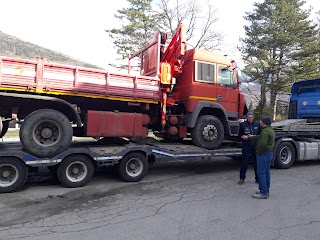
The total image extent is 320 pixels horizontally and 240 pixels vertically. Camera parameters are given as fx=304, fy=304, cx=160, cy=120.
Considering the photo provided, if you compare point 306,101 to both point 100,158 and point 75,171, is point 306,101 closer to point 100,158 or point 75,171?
point 100,158

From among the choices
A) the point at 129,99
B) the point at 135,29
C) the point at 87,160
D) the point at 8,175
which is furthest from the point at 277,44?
the point at 8,175

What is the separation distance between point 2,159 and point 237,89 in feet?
21.1

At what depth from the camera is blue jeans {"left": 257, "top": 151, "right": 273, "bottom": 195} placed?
19.5 ft

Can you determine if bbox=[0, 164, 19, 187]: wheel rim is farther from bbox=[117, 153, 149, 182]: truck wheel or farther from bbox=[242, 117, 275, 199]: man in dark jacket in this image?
bbox=[242, 117, 275, 199]: man in dark jacket

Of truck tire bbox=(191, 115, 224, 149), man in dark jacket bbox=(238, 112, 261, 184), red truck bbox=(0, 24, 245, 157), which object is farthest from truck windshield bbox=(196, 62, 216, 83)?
man in dark jacket bbox=(238, 112, 261, 184)

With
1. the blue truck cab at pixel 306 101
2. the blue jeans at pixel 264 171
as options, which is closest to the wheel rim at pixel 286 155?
the blue truck cab at pixel 306 101

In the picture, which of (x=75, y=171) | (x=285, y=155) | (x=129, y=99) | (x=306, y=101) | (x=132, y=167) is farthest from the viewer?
(x=306, y=101)

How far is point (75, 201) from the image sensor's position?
553 cm

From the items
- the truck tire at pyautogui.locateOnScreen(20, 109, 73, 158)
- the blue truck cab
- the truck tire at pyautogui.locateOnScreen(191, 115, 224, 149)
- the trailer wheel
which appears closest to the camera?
the trailer wheel

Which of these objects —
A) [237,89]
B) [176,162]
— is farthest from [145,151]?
[237,89]

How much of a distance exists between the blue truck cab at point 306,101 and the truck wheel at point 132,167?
7156 mm

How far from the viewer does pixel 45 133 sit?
634 centimetres

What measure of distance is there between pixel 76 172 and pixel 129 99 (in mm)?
2091

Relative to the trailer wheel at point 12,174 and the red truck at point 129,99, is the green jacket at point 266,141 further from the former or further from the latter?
the trailer wheel at point 12,174
